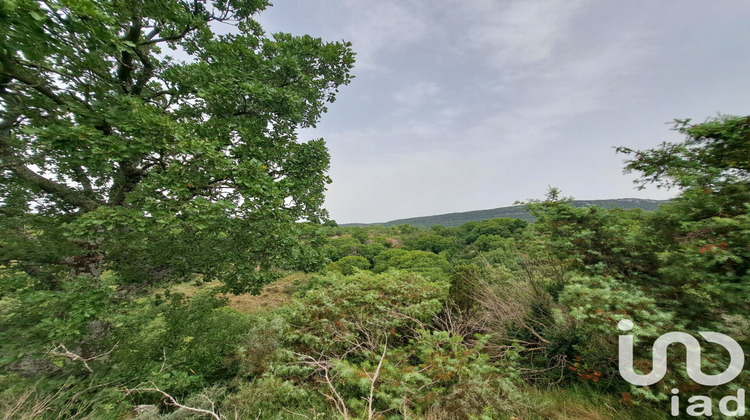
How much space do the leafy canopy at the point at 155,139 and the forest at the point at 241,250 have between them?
38mm

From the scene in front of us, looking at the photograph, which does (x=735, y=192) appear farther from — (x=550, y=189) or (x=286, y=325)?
(x=286, y=325)

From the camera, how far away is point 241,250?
4719 mm

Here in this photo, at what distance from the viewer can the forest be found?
3.17m

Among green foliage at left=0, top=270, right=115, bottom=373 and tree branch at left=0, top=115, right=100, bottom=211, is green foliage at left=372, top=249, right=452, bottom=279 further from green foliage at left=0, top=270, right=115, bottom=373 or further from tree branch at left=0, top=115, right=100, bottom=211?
tree branch at left=0, top=115, right=100, bottom=211

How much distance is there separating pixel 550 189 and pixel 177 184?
25.3 ft

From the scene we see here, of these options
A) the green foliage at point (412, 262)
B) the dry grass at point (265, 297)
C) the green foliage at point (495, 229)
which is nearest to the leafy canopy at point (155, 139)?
the dry grass at point (265, 297)

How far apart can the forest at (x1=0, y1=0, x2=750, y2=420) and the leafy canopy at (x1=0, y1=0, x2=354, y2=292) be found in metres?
0.04

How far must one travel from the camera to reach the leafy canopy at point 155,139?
10.7 ft

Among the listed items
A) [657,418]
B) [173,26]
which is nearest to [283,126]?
[173,26]

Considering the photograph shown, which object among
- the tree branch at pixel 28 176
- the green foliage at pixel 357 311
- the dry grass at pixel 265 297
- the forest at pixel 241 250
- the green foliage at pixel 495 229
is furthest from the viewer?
the green foliage at pixel 495 229

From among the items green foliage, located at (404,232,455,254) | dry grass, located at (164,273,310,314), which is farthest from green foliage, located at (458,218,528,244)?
dry grass, located at (164,273,310,314)

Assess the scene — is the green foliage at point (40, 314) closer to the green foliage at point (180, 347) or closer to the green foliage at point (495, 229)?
the green foliage at point (180, 347)

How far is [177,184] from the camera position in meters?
3.65

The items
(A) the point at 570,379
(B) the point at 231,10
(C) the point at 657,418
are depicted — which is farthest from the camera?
(B) the point at 231,10
